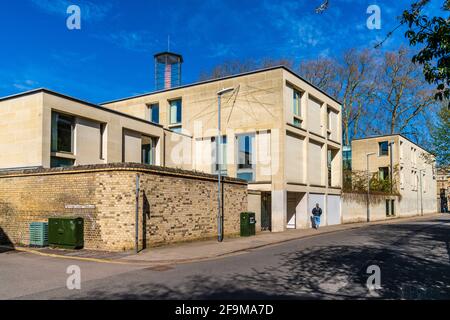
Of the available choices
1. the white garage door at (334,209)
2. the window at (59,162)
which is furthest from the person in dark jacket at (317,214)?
the window at (59,162)

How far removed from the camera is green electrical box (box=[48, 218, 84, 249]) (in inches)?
556

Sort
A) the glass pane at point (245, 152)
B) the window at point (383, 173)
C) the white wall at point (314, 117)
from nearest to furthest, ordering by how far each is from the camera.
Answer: the glass pane at point (245, 152), the white wall at point (314, 117), the window at point (383, 173)

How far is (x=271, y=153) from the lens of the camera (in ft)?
81.9

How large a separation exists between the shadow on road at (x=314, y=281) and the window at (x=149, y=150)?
15152mm

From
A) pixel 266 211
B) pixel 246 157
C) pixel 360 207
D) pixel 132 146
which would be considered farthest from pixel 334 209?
pixel 132 146

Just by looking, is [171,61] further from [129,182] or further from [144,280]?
[144,280]

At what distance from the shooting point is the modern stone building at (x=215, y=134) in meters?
19.6

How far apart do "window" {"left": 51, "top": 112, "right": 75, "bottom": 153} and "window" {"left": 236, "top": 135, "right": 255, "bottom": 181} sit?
34.7 feet

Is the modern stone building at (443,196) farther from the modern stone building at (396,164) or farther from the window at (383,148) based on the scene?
the window at (383,148)

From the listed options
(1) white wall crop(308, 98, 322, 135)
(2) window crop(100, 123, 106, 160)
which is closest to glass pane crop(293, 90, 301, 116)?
(1) white wall crop(308, 98, 322, 135)

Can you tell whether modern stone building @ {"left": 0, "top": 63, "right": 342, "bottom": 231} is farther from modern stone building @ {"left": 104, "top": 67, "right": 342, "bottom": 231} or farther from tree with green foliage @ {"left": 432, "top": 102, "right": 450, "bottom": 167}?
tree with green foliage @ {"left": 432, "top": 102, "right": 450, "bottom": 167}
